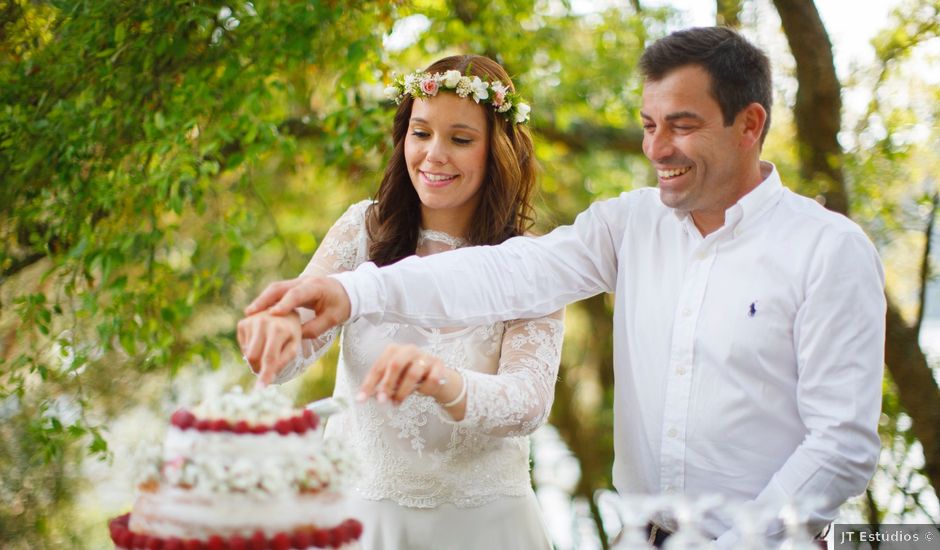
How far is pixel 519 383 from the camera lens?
8.99 feet

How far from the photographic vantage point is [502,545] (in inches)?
122

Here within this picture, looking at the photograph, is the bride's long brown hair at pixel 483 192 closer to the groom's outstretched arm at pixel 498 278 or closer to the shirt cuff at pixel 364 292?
the groom's outstretched arm at pixel 498 278

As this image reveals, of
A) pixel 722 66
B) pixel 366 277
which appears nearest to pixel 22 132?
pixel 366 277

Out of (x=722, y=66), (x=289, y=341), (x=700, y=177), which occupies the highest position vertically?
(x=722, y=66)

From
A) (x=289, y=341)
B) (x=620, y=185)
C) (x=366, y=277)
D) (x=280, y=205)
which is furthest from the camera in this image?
(x=280, y=205)

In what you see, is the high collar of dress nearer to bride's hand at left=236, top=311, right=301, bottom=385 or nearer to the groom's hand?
the groom's hand

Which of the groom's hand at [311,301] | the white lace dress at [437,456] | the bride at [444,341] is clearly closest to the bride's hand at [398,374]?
the groom's hand at [311,301]

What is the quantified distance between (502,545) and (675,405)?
30.0 inches

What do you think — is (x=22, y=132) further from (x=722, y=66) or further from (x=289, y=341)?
(x=722, y=66)

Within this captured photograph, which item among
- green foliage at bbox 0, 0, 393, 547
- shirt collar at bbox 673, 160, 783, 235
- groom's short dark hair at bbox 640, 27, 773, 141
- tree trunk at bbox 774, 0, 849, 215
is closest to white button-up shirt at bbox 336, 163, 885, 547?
shirt collar at bbox 673, 160, 783, 235

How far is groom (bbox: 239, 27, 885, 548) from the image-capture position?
246cm

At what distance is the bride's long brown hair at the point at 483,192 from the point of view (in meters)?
3.27

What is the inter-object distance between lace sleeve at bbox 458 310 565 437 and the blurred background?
0.84 metres

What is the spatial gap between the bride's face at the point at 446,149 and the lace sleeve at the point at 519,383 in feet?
1.49
